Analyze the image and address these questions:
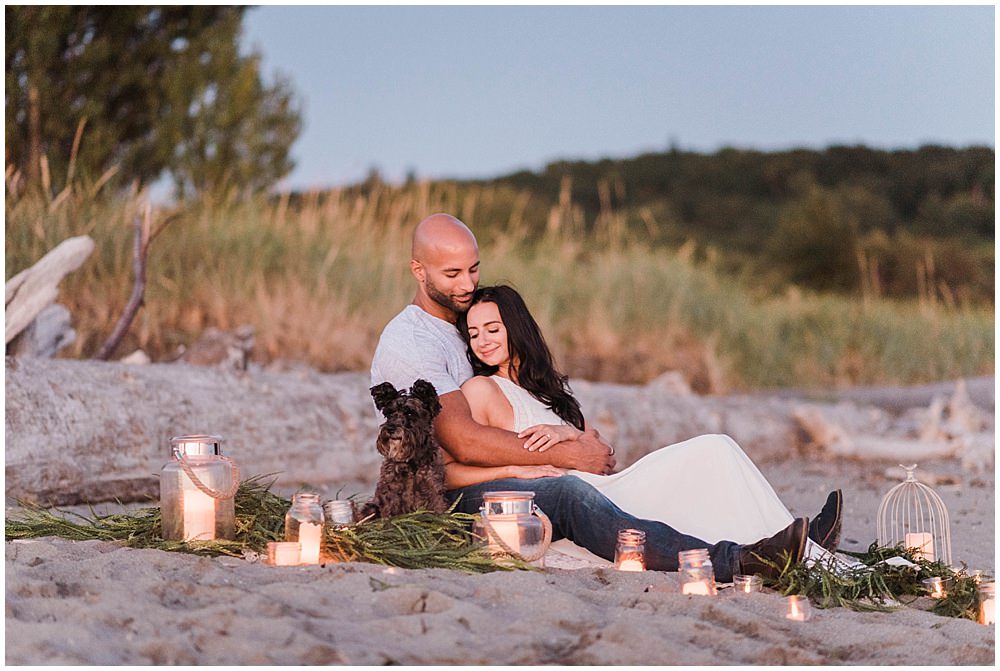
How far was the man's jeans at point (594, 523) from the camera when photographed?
4.21 meters

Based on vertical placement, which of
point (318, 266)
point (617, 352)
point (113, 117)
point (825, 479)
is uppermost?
point (113, 117)

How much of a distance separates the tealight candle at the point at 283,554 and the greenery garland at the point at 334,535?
16 centimetres

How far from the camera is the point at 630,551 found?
165 inches

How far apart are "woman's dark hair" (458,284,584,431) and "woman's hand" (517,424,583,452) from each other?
238mm

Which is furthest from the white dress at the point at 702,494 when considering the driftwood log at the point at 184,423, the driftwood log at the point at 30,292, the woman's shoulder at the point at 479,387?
the driftwood log at the point at 30,292

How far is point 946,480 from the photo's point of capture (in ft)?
26.9

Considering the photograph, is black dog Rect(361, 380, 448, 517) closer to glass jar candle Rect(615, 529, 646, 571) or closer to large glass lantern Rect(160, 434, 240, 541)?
large glass lantern Rect(160, 434, 240, 541)

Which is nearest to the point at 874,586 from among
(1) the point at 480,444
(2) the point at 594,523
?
(2) the point at 594,523

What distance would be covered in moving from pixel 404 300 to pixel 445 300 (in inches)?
206

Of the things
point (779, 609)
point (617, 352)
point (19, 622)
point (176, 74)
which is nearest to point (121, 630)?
point (19, 622)

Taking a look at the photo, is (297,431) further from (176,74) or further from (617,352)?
(176,74)

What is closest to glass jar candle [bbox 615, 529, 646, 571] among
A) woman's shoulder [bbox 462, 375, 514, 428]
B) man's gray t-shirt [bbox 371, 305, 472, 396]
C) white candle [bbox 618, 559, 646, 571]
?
white candle [bbox 618, 559, 646, 571]

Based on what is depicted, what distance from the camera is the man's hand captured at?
469 cm

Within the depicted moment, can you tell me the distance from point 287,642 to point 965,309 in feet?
49.0
